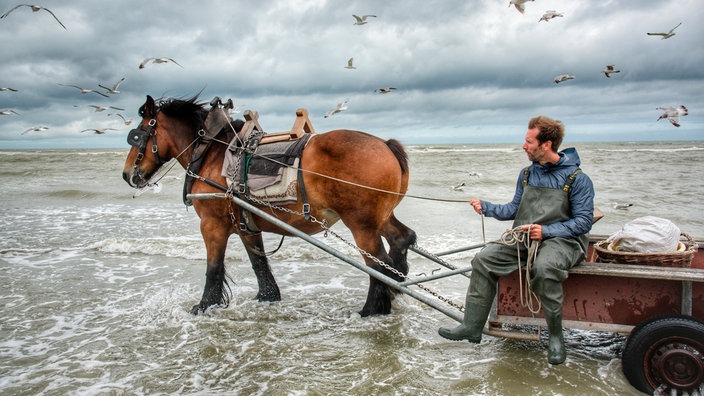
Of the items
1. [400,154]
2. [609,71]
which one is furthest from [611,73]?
[400,154]

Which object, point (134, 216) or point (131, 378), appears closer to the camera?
point (131, 378)

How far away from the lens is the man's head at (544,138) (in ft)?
11.7

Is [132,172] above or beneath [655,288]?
above

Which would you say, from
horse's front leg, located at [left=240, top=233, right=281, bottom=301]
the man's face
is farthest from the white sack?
horse's front leg, located at [left=240, top=233, right=281, bottom=301]

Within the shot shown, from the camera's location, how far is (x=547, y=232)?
3543 millimetres

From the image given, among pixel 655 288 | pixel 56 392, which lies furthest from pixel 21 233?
pixel 655 288

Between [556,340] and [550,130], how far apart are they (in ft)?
5.19

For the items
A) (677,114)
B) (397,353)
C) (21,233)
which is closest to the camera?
(397,353)

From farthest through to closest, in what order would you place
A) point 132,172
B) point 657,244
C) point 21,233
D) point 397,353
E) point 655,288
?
point 21,233, point 132,172, point 397,353, point 657,244, point 655,288

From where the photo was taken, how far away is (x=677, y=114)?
702 centimetres

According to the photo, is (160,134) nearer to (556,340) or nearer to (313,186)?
(313,186)

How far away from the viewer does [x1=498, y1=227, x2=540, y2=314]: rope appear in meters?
3.54

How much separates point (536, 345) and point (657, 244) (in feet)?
4.74

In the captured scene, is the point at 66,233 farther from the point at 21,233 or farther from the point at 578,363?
the point at 578,363
